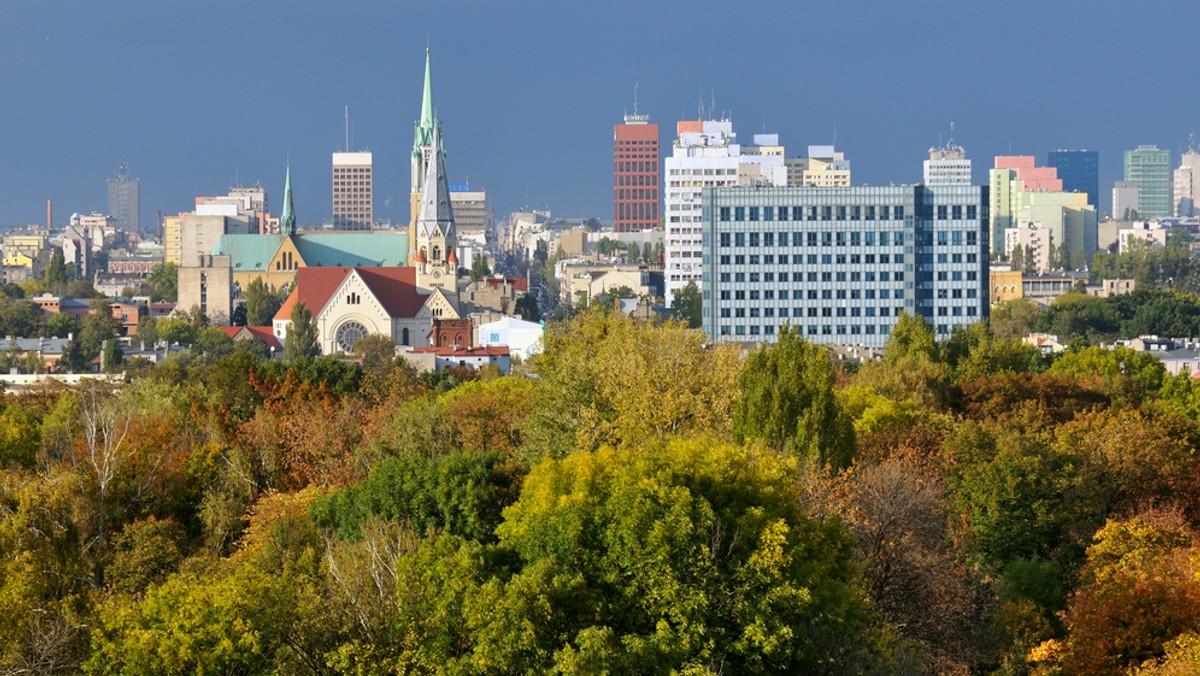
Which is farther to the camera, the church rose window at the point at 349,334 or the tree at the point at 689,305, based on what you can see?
the tree at the point at 689,305

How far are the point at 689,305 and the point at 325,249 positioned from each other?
4991 cm

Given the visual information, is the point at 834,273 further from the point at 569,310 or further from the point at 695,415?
the point at 695,415

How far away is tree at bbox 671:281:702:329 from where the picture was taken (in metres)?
136

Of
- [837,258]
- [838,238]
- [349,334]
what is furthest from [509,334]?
[838,238]

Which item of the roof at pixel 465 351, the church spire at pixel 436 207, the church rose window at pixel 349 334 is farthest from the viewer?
the church spire at pixel 436 207

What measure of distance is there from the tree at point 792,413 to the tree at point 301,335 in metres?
79.0

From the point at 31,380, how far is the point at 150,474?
55.9m

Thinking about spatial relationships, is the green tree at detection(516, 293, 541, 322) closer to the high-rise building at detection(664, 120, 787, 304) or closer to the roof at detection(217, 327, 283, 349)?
the roof at detection(217, 327, 283, 349)

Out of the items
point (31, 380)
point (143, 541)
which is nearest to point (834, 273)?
point (31, 380)

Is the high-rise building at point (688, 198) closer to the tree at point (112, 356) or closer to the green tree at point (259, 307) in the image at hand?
the green tree at point (259, 307)

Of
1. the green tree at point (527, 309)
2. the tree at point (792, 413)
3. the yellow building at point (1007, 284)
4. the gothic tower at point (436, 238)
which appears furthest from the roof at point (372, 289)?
the tree at point (792, 413)

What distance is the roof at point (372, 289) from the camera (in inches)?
5022

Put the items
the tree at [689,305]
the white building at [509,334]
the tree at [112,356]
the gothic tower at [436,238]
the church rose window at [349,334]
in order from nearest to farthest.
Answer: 1. the tree at [112,356]
2. the white building at [509,334]
3. the church rose window at [349,334]
4. the gothic tower at [436,238]
5. the tree at [689,305]

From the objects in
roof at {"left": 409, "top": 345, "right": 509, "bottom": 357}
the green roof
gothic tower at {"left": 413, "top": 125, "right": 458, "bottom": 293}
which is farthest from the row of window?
the green roof
